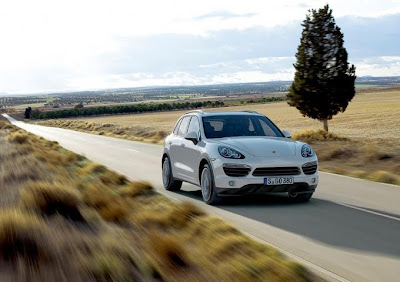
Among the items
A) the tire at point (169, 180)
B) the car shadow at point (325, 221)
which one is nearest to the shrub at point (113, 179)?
the tire at point (169, 180)

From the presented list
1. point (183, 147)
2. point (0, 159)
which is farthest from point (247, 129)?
point (0, 159)

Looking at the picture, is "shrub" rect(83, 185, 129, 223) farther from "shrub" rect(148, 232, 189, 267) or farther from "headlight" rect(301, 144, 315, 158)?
"headlight" rect(301, 144, 315, 158)

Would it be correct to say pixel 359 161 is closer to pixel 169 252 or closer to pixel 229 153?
pixel 229 153

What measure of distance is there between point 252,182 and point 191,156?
1947mm

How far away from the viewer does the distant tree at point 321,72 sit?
34.4m

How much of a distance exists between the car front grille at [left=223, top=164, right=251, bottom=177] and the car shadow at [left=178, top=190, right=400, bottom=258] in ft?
2.01

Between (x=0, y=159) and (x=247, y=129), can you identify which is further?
(x=0, y=159)

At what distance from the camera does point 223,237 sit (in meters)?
8.30

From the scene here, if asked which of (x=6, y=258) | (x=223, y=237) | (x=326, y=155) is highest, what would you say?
(x=6, y=258)

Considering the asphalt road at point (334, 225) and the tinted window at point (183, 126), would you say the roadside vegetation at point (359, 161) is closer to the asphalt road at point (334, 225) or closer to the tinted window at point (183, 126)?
the asphalt road at point (334, 225)

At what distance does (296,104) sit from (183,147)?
2246 cm

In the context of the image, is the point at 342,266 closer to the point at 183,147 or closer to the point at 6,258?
the point at 6,258

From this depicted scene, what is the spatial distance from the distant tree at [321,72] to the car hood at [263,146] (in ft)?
75.7

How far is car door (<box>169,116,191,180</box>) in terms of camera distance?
13.5 metres
